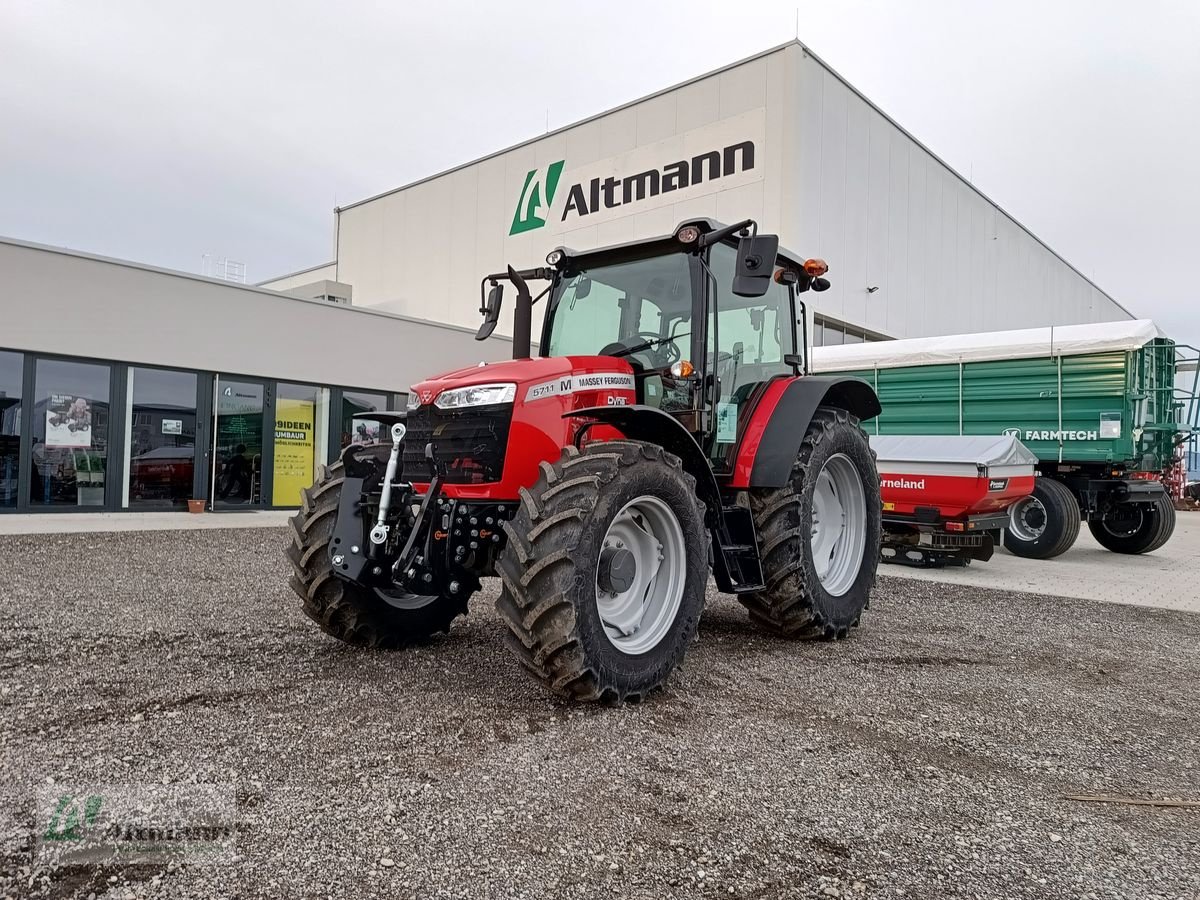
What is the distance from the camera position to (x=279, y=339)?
13.0 metres

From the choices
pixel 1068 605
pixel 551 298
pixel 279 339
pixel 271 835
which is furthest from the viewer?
pixel 279 339

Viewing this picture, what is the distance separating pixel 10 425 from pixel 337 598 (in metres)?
9.32

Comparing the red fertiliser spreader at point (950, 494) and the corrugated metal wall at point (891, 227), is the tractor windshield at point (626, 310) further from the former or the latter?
the corrugated metal wall at point (891, 227)

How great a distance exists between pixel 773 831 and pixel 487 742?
1.12m

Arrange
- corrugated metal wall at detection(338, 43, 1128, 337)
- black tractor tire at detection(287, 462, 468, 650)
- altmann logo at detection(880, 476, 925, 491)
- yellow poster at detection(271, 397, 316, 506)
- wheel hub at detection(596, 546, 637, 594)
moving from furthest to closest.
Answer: corrugated metal wall at detection(338, 43, 1128, 337) → yellow poster at detection(271, 397, 316, 506) → altmann logo at detection(880, 476, 925, 491) → black tractor tire at detection(287, 462, 468, 650) → wheel hub at detection(596, 546, 637, 594)

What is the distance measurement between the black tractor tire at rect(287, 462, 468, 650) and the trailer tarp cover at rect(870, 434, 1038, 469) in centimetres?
588

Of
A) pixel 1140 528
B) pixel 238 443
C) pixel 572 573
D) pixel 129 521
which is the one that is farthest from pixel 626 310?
pixel 238 443

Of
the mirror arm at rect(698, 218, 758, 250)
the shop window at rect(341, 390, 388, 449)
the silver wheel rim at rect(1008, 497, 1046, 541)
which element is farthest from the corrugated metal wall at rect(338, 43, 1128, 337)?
the mirror arm at rect(698, 218, 758, 250)

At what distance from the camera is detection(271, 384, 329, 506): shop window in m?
13.1

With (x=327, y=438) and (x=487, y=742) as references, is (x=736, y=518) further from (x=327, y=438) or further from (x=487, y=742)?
(x=327, y=438)

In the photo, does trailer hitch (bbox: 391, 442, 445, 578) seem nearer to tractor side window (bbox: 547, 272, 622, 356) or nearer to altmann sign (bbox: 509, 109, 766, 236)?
tractor side window (bbox: 547, 272, 622, 356)

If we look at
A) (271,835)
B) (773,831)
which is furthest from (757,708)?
(271,835)

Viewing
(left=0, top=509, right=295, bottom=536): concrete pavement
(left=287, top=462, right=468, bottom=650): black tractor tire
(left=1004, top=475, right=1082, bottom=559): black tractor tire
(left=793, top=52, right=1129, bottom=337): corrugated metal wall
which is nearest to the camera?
(left=287, top=462, right=468, bottom=650): black tractor tire

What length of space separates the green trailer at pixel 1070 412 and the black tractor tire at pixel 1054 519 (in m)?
0.01
